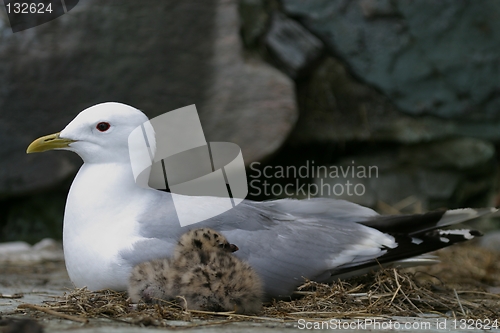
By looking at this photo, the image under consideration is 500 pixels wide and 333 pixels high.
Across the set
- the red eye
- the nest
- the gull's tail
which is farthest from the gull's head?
the gull's tail

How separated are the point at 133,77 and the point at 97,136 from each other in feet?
4.89

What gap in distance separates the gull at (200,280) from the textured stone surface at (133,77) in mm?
1843

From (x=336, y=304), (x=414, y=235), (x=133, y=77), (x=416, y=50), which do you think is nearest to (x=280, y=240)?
(x=336, y=304)

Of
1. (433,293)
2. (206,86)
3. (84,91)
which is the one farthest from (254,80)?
(433,293)

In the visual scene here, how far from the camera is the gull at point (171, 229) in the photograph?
210 centimetres

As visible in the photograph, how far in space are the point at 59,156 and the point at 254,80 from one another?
1327 mm

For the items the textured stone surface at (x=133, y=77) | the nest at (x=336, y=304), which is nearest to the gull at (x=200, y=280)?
the nest at (x=336, y=304)

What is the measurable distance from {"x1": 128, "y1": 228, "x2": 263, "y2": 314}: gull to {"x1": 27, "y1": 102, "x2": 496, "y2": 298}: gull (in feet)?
0.28

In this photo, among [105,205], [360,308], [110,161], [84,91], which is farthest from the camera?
[84,91]

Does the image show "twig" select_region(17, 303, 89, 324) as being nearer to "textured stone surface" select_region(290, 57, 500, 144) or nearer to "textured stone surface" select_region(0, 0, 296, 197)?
"textured stone surface" select_region(0, 0, 296, 197)

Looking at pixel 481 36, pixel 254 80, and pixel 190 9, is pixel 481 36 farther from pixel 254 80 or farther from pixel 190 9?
pixel 190 9

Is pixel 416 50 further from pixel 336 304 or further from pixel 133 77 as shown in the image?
pixel 336 304

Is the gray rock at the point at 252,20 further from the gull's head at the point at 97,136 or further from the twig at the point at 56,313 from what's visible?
the twig at the point at 56,313

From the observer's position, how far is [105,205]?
2.24 m
